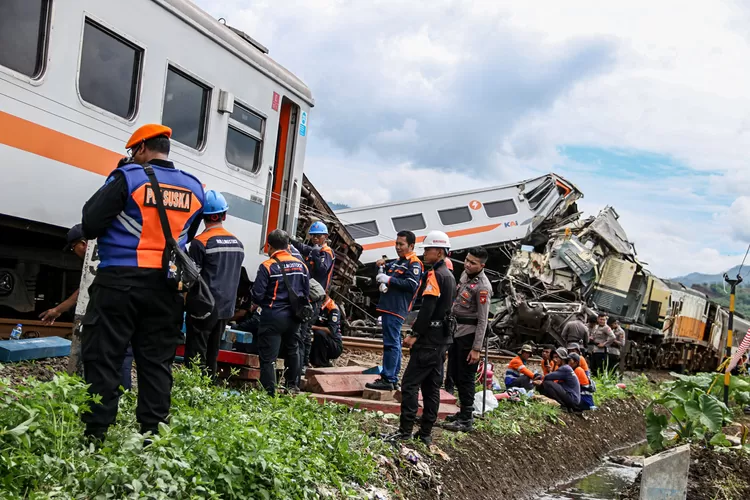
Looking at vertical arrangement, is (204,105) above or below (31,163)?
above

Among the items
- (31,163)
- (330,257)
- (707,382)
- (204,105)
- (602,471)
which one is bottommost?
(602,471)

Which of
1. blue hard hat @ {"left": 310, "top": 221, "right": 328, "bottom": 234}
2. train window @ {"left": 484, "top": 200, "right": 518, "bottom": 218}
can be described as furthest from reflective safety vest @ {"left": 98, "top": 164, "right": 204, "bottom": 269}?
train window @ {"left": 484, "top": 200, "right": 518, "bottom": 218}

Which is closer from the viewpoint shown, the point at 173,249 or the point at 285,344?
the point at 173,249

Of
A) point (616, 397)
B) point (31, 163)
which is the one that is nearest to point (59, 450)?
point (31, 163)

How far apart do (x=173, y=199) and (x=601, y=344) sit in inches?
517

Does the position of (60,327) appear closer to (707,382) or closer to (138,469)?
(138,469)

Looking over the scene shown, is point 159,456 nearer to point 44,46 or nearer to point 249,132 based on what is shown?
point 44,46

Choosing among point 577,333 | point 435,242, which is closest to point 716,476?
point 435,242

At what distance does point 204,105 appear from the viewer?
771 centimetres

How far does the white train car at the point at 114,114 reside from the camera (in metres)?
5.72

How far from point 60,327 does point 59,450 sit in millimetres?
4003

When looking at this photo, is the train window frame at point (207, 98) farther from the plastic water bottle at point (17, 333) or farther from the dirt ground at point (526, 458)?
the dirt ground at point (526, 458)

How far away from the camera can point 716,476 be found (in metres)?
7.54

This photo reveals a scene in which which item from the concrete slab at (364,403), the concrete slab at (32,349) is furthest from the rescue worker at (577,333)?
the concrete slab at (32,349)
